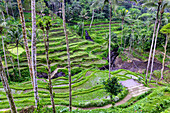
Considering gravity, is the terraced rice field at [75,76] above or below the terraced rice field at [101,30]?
below

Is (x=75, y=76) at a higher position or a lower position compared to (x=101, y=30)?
lower

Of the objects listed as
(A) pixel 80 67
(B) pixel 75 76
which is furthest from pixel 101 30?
(B) pixel 75 76

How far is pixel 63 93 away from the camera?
44.9 ft

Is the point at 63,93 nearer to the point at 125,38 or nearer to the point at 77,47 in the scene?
the point at 77,47

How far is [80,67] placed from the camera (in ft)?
70.5

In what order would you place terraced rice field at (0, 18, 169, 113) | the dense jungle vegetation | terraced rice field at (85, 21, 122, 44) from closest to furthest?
the dense jungle vegetation, terraced rice field at (0, 18, 169, 113), terraced rice field at (85, 21, 122, 44)

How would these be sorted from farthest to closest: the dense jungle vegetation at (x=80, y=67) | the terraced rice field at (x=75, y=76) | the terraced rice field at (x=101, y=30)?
the terraced rice field at (x=101, y=30) < the terraced rice field at (x=75, y=76) < the dense jungle vegetation at (x=80, y=67)


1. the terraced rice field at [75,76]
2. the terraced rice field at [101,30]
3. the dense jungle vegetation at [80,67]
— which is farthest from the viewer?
the terraced rice field at [101,30]

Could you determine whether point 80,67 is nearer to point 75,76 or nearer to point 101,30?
point 75,76

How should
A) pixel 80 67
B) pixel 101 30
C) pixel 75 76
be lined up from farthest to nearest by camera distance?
pixel 101 30
pixel 80 67
pixel 75 76

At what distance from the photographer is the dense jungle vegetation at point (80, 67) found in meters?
7.18

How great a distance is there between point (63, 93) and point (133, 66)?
16515 mm

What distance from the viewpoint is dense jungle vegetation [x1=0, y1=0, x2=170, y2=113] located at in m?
7.18

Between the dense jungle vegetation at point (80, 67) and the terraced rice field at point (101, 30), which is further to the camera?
the terraced rice field at point (101, 30)
